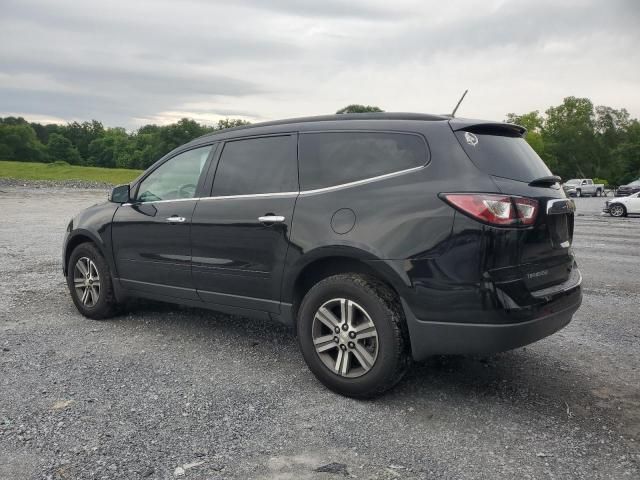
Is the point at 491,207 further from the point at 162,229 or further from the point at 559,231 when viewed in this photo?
the point at 162,229

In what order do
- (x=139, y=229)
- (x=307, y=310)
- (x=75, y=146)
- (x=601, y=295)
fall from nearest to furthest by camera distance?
(x=307, y=310), (x=139, y=229), (x=601, y=295), (x=75, y=146)

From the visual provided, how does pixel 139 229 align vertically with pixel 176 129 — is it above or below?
below

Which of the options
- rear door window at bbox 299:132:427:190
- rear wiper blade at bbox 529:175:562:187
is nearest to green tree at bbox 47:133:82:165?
rear door window at bbox 299:132:427:190

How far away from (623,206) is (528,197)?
24411 mm

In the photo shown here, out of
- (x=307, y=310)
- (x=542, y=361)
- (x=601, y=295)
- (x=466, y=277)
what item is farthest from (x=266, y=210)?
(x=601, y=295)

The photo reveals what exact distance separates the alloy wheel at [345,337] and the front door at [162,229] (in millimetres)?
1437

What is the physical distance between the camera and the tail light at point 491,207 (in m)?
3.36

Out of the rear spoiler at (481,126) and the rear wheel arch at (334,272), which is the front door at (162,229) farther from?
the rear spoiler at (481,126)

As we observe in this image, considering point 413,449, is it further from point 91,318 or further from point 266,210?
point 91,318

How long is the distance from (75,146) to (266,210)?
120864 millimetres

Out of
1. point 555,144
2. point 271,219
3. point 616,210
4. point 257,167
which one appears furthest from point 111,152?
point 271,219

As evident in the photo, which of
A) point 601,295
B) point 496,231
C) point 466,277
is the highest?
point 496,231

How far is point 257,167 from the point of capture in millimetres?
4523

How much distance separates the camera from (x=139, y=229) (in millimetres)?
5281
